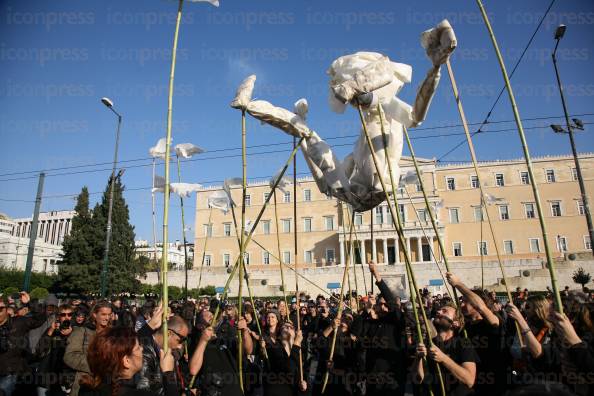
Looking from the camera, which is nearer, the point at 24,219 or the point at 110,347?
the point at 110,347

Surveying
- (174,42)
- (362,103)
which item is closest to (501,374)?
(362,103)

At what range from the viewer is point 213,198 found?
6.23 metres

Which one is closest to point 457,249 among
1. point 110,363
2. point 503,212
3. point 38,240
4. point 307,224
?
point 503,212

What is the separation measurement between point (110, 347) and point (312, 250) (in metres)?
52.8

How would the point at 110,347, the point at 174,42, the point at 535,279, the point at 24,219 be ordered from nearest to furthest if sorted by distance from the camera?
the point at 110,347
the point at 174,42
the point at 535,279
the point at 24,219

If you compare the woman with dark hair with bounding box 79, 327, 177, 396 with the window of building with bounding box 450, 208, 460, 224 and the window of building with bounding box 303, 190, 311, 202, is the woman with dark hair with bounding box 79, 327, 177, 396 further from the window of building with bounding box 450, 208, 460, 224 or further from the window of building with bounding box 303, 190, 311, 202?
the window of building with bounding box 303, 190, 311, 202

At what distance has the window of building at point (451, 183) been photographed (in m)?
51.9

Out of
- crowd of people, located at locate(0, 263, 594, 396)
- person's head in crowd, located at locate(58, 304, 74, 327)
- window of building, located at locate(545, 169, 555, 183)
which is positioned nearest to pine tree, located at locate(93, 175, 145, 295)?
person's head in crowd, located at locate(58, 304, 74, 327)

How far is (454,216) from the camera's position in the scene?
50812 millimetres

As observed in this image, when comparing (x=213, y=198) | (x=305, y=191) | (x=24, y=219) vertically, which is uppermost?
(x=24, y=219)

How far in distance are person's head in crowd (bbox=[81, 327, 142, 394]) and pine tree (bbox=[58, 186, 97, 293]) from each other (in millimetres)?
38958

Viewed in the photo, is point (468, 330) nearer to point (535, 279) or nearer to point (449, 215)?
point (535, 279)

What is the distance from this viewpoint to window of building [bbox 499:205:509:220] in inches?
1949

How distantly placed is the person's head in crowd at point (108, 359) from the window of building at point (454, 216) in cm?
5263
